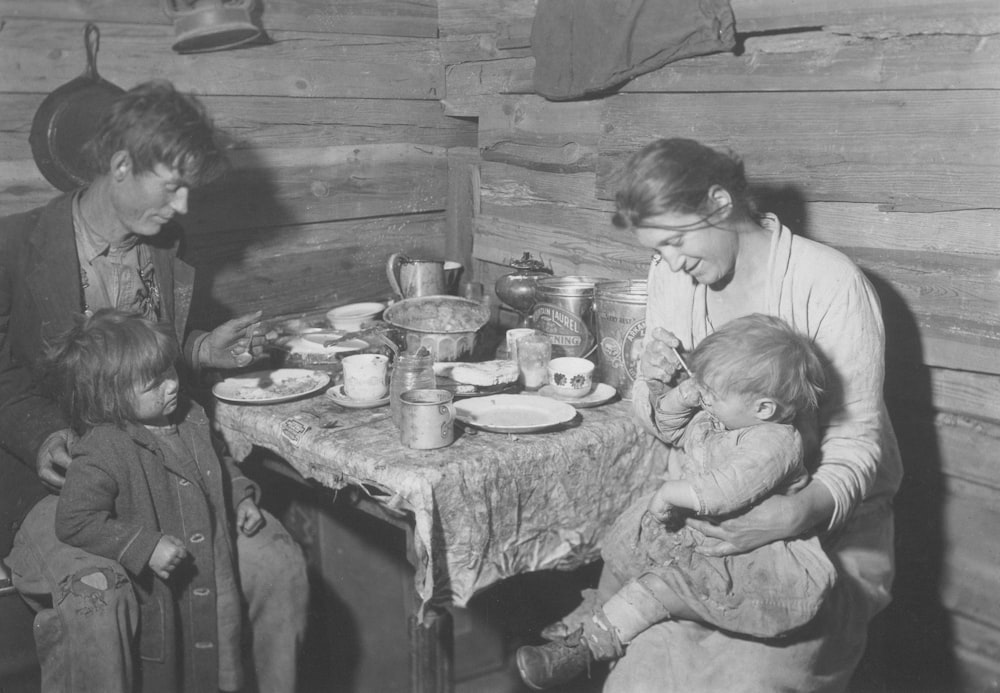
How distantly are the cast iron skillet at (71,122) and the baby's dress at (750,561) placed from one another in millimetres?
Result: 2264

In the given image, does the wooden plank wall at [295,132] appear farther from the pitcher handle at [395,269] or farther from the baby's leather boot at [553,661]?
the baby's leather boot at [553,661]

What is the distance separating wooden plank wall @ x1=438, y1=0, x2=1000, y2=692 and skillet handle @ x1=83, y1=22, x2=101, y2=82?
5.83 feet

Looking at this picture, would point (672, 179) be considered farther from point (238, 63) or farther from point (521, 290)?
point (238, 63)

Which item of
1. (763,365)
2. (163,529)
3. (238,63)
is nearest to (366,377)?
(163,529)

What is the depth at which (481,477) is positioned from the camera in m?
2.36

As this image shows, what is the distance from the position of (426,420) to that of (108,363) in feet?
2.83

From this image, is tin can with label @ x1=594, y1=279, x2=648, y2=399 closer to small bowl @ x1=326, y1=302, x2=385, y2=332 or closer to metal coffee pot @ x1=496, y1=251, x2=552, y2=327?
metal coffee pot @ x1=496, y1=251, x2=552, y2=327

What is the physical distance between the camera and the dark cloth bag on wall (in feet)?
9.53

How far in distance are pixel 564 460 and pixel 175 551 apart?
1060 mm

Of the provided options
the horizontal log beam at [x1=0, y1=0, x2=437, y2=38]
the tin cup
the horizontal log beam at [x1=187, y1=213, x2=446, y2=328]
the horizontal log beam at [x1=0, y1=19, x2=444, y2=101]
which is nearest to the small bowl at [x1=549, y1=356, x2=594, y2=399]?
the tin cup

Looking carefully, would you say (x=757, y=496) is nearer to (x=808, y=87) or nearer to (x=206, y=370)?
(x=808, y=87)

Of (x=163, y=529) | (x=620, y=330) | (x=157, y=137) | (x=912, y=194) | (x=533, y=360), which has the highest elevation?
(x=157, y=137)

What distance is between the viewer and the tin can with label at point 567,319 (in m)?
3.03

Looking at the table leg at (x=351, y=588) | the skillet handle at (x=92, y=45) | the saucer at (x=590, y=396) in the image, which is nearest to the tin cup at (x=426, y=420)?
the saucer at (x=590, y=396)
